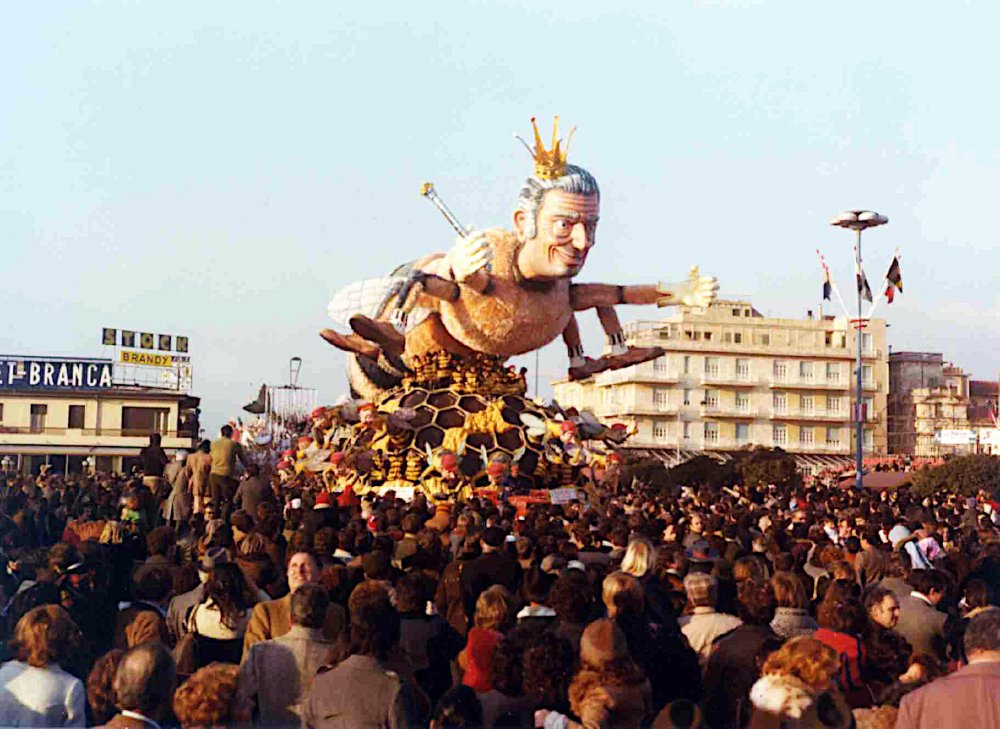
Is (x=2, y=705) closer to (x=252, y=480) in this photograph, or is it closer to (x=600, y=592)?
(x=600, y=592)

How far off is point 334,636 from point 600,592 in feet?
7.34

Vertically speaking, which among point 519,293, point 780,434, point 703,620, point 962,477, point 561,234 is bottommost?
point 962,477

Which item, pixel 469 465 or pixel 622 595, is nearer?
pixel 622 595

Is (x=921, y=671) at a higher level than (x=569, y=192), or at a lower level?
lower

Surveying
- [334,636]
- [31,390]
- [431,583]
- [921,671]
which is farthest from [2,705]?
[31,390]

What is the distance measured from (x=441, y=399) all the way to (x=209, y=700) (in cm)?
2133

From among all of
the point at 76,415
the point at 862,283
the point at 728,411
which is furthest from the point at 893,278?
the point at 76,415

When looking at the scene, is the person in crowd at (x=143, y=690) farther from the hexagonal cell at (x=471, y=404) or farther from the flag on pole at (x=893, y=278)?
the flag on pole at (x=893, y=278)

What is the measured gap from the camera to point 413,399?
26.5m

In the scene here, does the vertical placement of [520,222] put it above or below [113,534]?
above

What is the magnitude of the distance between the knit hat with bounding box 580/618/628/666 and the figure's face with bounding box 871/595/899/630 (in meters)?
2.25

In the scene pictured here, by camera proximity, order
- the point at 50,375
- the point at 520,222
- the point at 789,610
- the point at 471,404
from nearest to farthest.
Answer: the point at 789,610 → the point at 520,222 → the point at 471,404 → the point at 50,375

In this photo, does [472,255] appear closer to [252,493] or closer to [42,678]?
[252,493]

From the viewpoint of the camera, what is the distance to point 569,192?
78.5 feet
